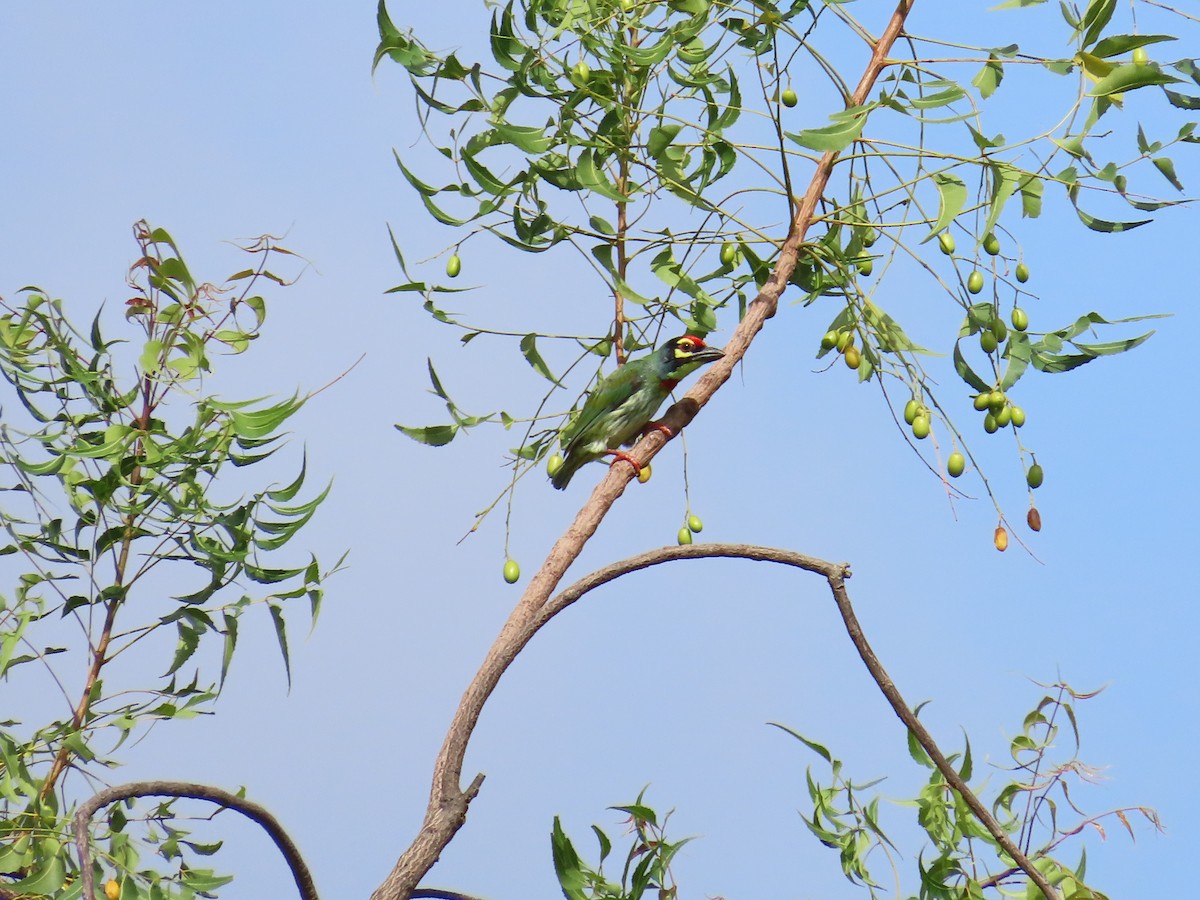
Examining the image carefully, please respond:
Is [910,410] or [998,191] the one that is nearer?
[998,191]

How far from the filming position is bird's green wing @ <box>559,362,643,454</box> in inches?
163

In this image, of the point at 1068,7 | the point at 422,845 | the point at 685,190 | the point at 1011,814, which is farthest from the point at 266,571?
the point at 1068,7

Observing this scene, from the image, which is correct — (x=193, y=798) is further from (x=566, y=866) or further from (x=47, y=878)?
(x=566, y=866)

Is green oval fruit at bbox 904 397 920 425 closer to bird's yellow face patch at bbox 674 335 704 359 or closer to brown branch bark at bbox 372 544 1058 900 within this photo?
brown branch bark at bbox 372 544 1058 900

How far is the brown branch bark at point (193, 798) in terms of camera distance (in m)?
2.83

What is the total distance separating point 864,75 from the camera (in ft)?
13.0

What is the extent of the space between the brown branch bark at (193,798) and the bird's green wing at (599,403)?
140 centimetres

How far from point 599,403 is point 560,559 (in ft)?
2.71

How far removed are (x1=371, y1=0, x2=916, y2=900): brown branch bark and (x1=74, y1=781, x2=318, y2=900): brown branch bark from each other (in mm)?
222

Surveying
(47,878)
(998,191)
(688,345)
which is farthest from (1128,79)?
(47,878)

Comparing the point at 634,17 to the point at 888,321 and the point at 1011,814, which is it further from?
the point at 1011,814

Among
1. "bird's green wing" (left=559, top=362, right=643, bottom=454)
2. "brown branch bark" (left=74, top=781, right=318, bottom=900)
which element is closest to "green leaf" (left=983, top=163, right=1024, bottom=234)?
"bird's green wing" (left=559, top=362, right=643, bottom=454)

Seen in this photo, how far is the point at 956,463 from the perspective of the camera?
3701mm

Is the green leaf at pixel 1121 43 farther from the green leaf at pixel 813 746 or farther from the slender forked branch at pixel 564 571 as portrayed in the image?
the green leaf at pixel 813 746
